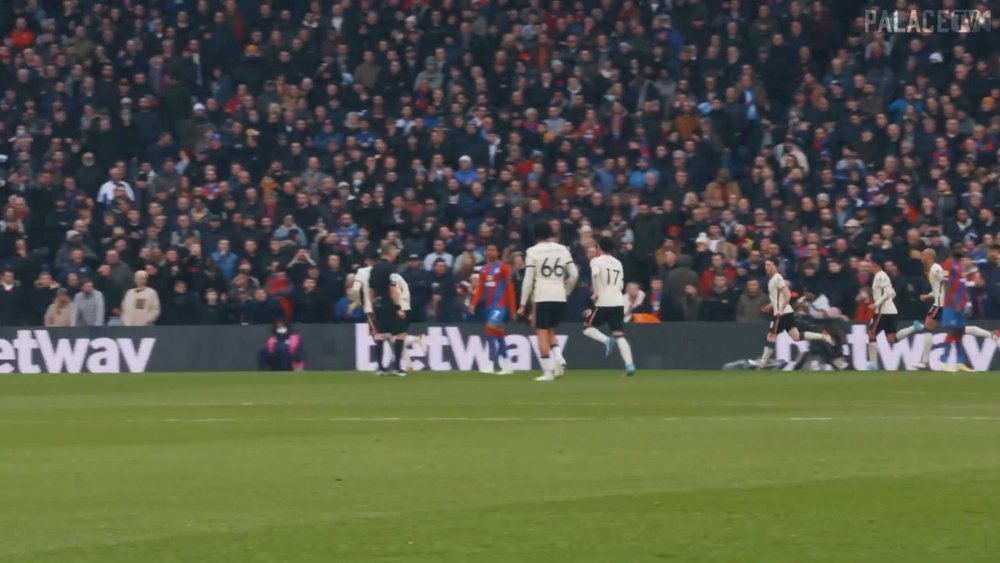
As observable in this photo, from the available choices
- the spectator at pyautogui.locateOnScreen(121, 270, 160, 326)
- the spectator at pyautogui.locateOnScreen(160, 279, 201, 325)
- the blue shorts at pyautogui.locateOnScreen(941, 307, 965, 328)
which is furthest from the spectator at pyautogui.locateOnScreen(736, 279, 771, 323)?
the spectator at pyautogui.locateOnScreen(121, 270, 160, 326)

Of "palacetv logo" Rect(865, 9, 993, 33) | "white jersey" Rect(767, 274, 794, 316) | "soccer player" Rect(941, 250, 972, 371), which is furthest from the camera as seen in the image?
"palacetv logo" Rect(865, 9, 993, 33)

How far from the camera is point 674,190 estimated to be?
33375 millimetres

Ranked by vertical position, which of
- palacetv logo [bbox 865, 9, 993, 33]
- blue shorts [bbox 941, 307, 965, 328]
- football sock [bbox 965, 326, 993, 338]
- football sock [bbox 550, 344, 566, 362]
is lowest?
football sock [bbox 550, 344, 566, 362]

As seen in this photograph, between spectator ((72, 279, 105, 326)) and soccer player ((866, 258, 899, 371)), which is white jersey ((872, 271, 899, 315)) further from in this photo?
spectator ((72, 279, 105, 326))

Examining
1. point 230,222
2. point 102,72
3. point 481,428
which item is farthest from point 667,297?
point 481,428

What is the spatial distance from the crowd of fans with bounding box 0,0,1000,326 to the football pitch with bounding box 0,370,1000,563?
10.0 metres

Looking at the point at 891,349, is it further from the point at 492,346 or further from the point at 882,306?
the point at 492,346

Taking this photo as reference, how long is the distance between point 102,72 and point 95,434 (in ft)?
70.4

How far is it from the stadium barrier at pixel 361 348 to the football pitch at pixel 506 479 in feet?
30.1

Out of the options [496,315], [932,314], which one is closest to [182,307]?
[496,315]

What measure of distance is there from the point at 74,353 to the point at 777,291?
470 inches

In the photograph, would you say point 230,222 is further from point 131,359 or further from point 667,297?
point 667,297

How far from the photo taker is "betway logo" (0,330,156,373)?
33625 mm

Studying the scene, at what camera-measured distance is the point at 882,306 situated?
99.3 ft
